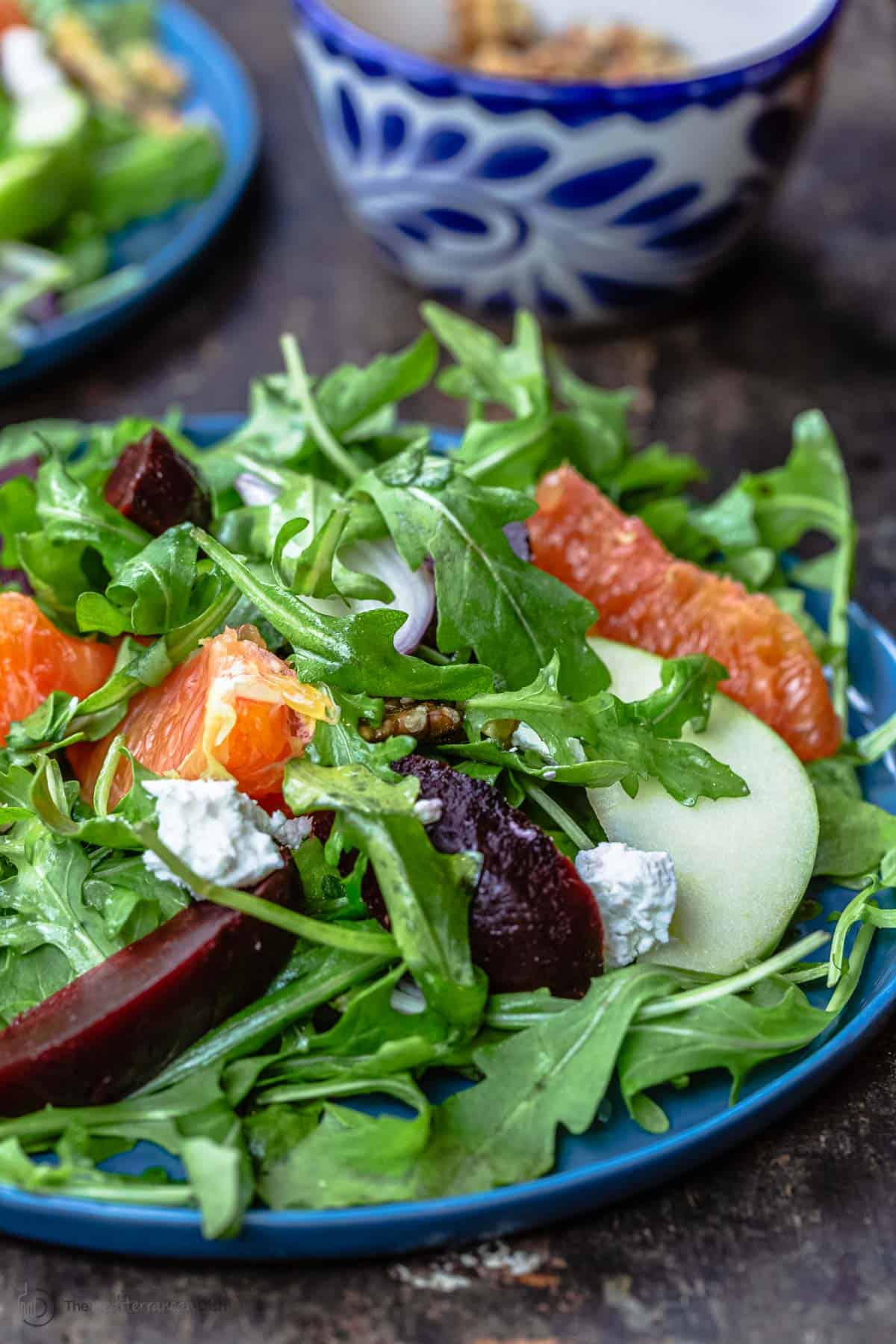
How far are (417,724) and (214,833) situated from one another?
0.28 m

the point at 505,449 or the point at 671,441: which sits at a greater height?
the point at 505,449

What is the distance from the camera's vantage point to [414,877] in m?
1.44

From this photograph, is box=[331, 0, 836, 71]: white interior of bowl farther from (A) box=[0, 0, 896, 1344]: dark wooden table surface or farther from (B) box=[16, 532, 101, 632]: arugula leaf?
(B) box=[16, 532, 101, 632]: arugula leaf

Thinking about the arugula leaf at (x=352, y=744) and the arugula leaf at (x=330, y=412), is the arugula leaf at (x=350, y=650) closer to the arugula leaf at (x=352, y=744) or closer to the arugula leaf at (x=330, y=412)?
the arugula leaf at (x=352, y=744)

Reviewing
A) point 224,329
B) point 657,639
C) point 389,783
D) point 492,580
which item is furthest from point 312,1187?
point 224,329

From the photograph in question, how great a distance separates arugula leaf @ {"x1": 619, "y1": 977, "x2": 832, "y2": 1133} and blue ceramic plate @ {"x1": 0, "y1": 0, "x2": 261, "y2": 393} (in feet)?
6.46

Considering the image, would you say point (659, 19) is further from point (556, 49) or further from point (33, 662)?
point (33, 662)

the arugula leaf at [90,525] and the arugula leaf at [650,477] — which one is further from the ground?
the arugula leaf at [90,525]

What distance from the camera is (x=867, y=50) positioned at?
4.10 m

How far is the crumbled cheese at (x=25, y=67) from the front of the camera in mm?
3303

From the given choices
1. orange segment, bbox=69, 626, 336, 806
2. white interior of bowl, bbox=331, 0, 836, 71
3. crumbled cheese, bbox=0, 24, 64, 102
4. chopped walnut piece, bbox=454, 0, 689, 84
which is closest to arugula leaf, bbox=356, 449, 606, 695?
orange segment, bbox=69, 626, 336, 806

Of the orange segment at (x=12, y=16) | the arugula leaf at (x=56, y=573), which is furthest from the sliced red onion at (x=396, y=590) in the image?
the orange segment at (x=12, y=16)

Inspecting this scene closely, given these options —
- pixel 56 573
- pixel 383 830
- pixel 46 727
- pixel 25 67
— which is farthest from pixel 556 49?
pixel 383 830

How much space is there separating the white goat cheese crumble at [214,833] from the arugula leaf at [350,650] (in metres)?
0.18
